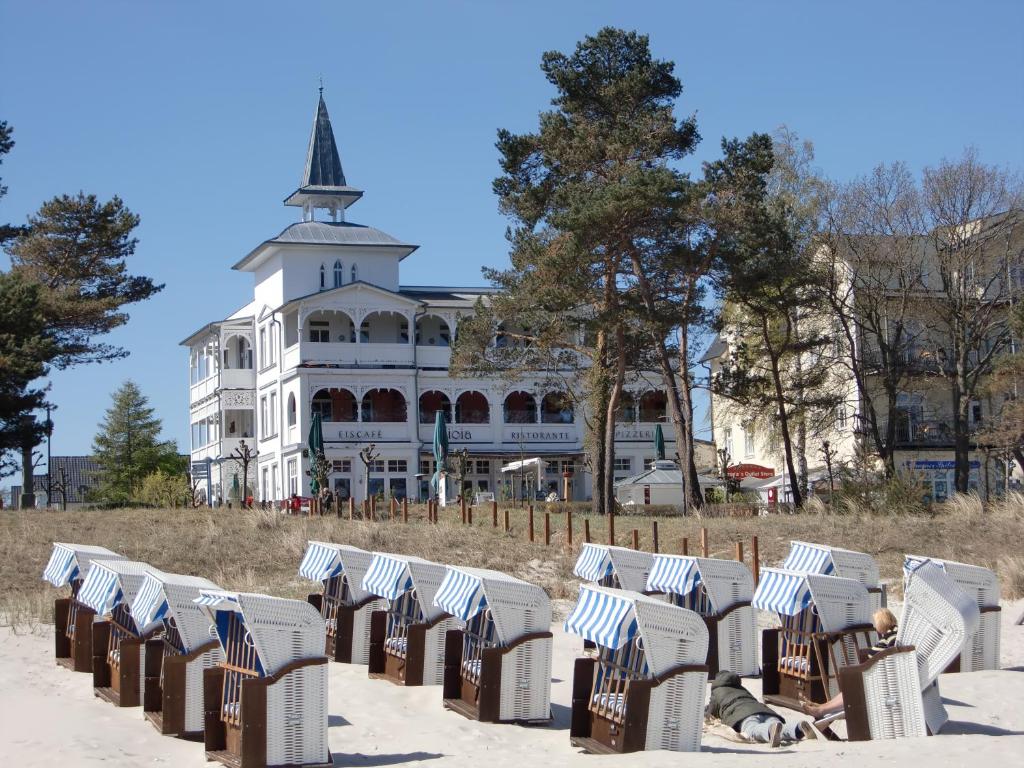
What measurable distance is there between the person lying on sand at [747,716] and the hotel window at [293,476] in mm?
42553

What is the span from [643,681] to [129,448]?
62.9 m

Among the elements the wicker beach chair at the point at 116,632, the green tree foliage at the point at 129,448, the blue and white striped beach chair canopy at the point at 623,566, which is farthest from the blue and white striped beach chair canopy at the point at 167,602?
the green tree foliage at the point at 129,448

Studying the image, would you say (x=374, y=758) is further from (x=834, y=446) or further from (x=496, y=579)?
(x=834, y=446)

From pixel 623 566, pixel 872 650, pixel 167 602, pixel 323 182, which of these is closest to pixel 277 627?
pixel 167 602

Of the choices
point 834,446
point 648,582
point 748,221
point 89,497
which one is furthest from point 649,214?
point 89,497

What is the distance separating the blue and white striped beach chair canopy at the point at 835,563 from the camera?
15.9 metres

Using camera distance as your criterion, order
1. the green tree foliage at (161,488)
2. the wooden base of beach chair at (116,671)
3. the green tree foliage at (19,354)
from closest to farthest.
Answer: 1. the wooden base of beach chair at (116,671)
2. the green tree foliage at (19,354)
3. the green tree foliage at (161,488)

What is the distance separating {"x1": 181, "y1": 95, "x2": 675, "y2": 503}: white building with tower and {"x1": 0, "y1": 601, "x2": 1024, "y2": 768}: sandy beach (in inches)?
1520

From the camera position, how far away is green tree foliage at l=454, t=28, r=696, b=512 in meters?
33.0

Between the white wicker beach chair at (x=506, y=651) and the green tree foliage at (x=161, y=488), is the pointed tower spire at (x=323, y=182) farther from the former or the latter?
the white wicker beach chair at (x=506, y=651)

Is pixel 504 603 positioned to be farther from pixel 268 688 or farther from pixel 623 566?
pixel 623 566

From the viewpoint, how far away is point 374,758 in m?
11.1

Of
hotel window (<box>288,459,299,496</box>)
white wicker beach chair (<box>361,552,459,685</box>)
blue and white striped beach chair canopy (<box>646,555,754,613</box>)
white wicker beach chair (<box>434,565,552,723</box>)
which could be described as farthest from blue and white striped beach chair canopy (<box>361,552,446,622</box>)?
hotel window (<box>288,459,299,496</box>)

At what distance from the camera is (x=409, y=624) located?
1444cm
